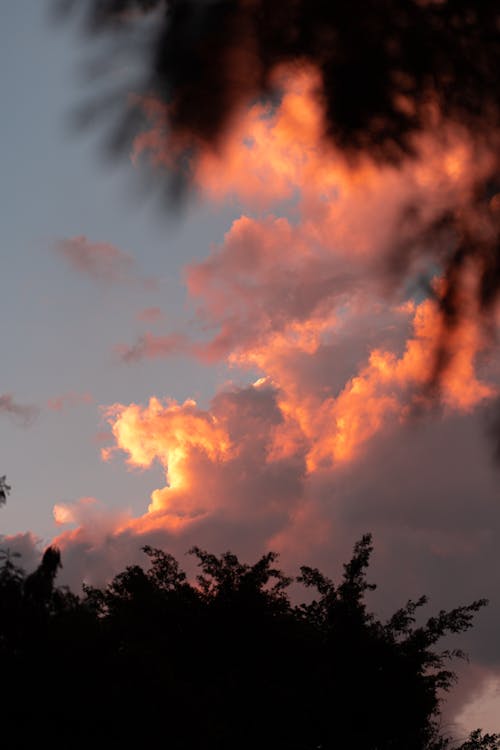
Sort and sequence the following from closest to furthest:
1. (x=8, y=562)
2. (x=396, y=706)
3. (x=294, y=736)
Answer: (x=8, y=562)
(x=294, y=736)
(x=396, y=706)

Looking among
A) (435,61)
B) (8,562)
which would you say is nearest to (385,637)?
(8,562)

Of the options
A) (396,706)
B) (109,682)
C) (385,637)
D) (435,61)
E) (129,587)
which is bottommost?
(435,61)

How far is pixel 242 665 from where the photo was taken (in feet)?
87.8

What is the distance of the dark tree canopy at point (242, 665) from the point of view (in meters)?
15.6

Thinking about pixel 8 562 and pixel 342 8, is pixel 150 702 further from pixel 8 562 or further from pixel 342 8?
pixel 342 8

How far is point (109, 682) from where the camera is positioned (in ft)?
50.8

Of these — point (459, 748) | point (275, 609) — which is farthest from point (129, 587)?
point (459, 748)

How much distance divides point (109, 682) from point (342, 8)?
46.1ft

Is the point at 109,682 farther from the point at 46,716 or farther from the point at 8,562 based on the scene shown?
the point at 8,562

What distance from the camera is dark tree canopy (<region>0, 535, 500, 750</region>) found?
15555 millimetres

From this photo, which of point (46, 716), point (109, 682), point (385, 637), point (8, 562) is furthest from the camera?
point (385, 637)

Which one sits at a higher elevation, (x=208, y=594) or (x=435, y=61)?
(x=208, y=594)

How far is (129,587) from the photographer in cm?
2964

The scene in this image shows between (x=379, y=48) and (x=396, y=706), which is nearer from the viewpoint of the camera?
(x=379, y=48)
